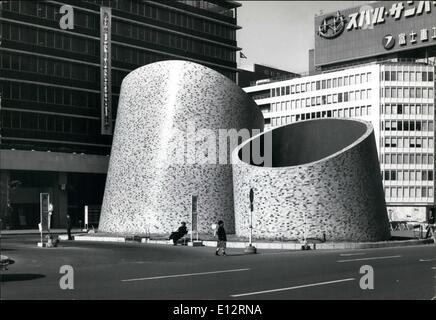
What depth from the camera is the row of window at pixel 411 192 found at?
98250 mm

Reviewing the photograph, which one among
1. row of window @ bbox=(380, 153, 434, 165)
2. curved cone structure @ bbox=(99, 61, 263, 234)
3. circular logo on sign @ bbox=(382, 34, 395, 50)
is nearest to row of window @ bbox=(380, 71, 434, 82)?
circular logo on sign @ bbox=(382, 34, 395, 50)

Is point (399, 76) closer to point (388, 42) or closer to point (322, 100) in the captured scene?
point (388, 42)

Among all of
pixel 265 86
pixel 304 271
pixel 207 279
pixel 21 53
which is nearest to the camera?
pixel 207 279

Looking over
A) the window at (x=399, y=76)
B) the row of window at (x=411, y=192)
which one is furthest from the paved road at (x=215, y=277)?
the window at (x=399, y=76)

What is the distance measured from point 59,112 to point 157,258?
5655 cm

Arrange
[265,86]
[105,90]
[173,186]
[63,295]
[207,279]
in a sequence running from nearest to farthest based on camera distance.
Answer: [63,295] < [207,279] < [173,186] < [105,90] < [265,86]

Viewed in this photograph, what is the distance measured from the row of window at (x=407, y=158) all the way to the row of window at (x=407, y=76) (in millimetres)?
10950

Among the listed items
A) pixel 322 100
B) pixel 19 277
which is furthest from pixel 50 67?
pixel 19 277

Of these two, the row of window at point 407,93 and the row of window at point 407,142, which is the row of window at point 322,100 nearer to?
the row of window at point 407,93

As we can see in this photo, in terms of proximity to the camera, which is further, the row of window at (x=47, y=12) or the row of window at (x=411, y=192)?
the row of window at (x=411, y=192)

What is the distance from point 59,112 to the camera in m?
77.1
